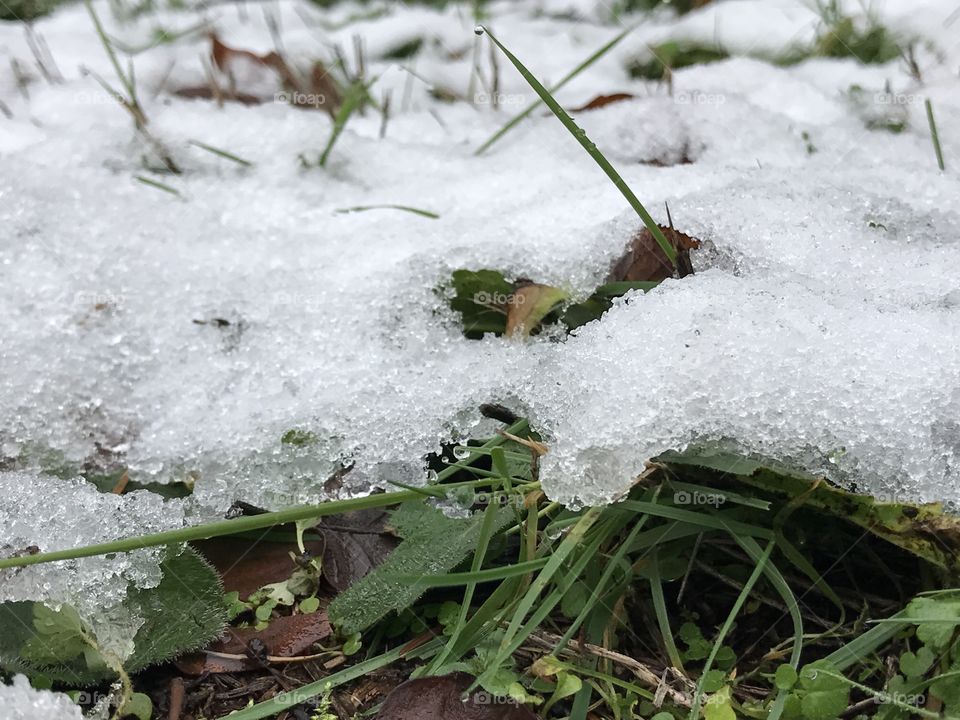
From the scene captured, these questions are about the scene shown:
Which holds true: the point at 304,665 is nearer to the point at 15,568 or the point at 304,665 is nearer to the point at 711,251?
the point at 15,568

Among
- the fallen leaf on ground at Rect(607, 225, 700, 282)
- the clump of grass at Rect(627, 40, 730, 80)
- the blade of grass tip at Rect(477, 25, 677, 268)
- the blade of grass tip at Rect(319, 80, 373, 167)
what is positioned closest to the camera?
the blade of grass tip at Rect(477, 25, 677, 268)

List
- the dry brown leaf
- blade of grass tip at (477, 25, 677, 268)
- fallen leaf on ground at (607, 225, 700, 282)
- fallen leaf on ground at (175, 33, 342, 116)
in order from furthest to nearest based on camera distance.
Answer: fallen leaf on ground at (175, 33, 342, 116), the dry brown leaf, fallen leaf on ground at (607, 225, 700, 282), blade of grass tip at (477, 25, 677, 268)

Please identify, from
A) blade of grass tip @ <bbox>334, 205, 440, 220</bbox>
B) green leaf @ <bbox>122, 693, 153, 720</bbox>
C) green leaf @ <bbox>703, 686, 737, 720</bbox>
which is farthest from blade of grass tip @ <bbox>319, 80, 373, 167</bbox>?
green leaf @ <bbox>703, 686, 737, 720</bbox>

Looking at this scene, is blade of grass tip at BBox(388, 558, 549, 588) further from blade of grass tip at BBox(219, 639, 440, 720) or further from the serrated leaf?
the serrated leaf

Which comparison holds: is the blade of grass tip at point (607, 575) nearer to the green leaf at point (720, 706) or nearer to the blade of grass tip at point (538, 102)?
the green leaf at point (720, 706)

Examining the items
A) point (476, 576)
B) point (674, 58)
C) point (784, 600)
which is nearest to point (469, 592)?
point (476, 576)

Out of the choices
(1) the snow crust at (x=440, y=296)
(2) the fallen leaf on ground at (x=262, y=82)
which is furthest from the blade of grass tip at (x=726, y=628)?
(2) the fallen leaf on ground at (x=262, y=82)

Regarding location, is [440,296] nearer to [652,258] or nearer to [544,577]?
[652,258]
